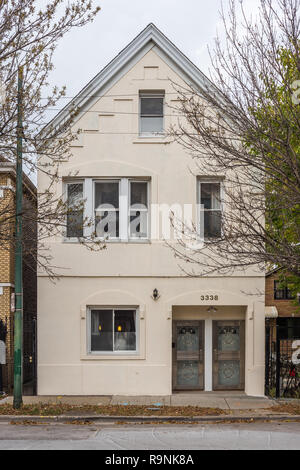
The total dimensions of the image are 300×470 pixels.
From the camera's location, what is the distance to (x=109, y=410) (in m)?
14.0

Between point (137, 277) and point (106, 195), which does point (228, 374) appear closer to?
point (137, 277)

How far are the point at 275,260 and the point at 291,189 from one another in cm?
155

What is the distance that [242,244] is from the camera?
13.1 meters

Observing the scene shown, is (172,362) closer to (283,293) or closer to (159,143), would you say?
(159,143)

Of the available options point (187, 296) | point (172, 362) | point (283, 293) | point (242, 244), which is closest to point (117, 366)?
point (172, 362)

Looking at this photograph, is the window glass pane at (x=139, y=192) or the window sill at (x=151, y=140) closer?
the window sill at (x=151, y=140)

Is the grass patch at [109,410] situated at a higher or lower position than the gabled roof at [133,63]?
lower

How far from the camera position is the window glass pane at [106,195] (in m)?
16.9

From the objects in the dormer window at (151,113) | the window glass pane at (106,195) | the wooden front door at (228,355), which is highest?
the dormer window at (151,113)

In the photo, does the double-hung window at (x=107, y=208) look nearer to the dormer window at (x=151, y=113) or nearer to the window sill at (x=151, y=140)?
the window sill at (x=151, y=140)

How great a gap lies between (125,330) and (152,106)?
620 cm

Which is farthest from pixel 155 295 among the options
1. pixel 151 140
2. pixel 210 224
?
pixel 151 140

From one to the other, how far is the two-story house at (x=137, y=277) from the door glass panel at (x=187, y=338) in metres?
0.03

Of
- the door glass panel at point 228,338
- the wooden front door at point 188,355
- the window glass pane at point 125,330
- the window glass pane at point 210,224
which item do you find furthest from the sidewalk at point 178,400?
the window glass pane at point 210,224
